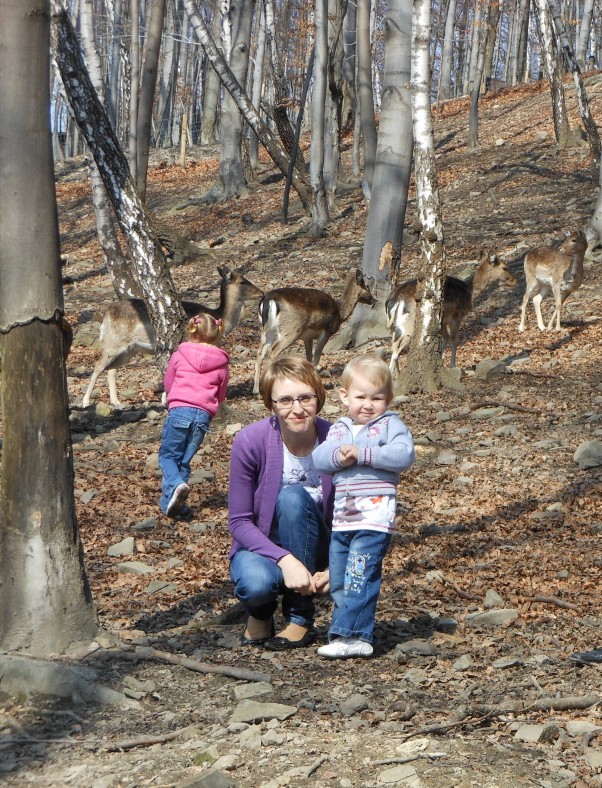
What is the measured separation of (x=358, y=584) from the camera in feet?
15.3

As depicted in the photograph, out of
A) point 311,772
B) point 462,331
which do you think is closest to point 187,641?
point 311,772

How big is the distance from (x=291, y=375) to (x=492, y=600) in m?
1.97

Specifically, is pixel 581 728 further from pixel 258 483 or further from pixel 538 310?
pixel 538 310

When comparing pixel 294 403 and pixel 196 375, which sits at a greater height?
pixel 294 403

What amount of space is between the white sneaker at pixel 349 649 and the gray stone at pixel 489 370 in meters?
7.32

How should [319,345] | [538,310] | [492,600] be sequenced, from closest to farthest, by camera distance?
[492,600] → [319,345] → [538,310]

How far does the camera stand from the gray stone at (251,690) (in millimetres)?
4285

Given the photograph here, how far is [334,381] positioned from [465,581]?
247 inches

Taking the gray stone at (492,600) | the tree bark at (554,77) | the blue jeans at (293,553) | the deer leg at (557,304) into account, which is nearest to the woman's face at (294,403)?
the blue jeans at (293,553)

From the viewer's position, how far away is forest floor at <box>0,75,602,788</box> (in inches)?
146

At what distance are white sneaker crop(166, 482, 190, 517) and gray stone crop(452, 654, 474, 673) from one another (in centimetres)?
376

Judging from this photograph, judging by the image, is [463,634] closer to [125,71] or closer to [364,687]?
[364,687]

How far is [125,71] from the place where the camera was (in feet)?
202

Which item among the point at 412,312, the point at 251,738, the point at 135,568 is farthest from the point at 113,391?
the point at 251,738
